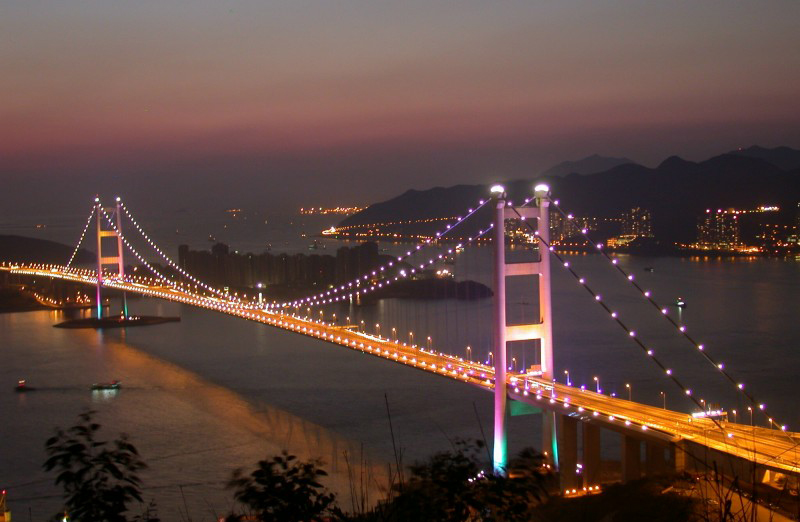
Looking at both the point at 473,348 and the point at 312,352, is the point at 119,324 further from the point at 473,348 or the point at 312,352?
the point at 473,348

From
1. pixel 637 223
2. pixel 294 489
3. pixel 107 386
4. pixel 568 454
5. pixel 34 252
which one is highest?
pixel 637 223

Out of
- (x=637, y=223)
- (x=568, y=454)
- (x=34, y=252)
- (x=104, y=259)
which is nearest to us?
(x=568, y=454)

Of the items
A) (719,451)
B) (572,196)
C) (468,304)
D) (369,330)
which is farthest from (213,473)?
(572,196)

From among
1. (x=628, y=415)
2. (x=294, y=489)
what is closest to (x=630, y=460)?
(x=628, y=415)

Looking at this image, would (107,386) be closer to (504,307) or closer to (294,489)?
(504,307)

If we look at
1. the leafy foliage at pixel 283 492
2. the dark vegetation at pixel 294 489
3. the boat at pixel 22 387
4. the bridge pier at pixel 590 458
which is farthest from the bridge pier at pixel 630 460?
the boat at pixel 22 387

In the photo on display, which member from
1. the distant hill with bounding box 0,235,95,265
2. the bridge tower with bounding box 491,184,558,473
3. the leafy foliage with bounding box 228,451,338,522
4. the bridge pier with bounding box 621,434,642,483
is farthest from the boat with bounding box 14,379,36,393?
the distant hill with bounding box 0,235,95,265
